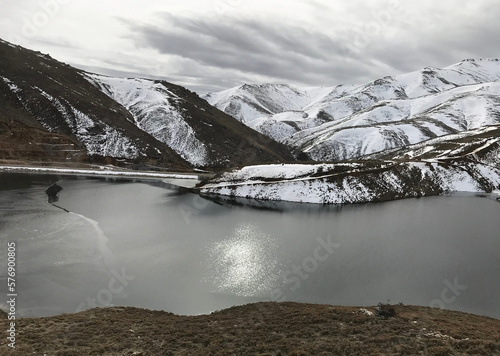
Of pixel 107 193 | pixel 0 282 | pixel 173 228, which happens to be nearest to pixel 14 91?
pixel 107 193

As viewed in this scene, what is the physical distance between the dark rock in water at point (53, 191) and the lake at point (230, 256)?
1.37 m

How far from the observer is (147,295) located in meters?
28.8

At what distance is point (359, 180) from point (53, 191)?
7412 centimetres

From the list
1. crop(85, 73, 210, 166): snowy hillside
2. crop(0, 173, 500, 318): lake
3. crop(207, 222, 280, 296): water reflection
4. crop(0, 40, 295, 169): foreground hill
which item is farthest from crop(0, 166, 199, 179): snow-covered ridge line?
crop(207, 222, 280, 296): water reflection

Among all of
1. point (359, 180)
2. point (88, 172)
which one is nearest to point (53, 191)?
point (88, 172)

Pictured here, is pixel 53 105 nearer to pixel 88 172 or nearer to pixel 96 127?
pixel 96 127

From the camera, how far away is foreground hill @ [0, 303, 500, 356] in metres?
18.9

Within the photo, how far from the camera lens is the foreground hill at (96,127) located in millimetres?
113188

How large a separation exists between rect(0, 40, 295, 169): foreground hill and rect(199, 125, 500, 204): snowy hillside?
5565cm

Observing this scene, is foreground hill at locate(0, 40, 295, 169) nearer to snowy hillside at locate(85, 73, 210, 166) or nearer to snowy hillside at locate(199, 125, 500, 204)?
snowy hillside at locate(85, 73, 210, 166)

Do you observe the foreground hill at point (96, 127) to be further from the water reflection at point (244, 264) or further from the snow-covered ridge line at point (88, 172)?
the water reflection at point (244, 264)

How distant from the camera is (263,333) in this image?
21578mm

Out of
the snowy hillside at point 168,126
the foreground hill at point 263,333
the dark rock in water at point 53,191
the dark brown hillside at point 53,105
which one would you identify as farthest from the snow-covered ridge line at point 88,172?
the foreground hill at point 263,333

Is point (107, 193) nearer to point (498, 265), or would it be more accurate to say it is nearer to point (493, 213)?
point (498, 265)
